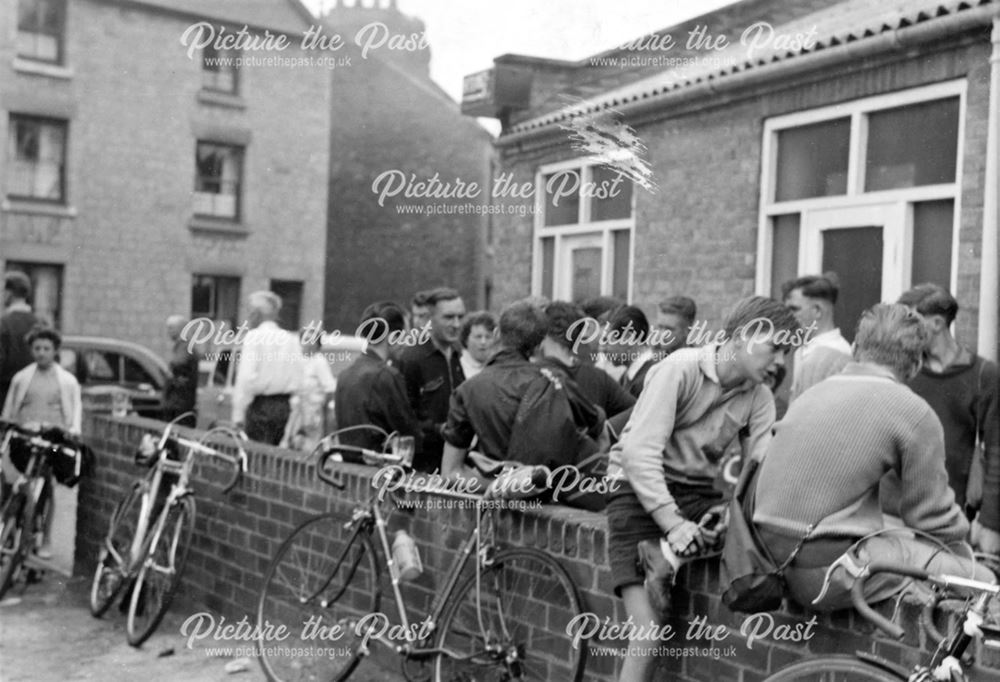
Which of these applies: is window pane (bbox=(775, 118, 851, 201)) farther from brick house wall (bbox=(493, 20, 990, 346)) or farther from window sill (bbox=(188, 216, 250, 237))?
window sill (bbox=(188, 216, 250, 237))

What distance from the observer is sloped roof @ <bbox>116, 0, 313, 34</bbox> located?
25.5 m

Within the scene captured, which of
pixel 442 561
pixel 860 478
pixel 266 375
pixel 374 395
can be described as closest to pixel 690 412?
pixel 860 478

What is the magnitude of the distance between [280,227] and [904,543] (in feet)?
80.7

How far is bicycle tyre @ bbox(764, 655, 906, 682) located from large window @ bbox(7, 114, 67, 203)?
2337 centimetres

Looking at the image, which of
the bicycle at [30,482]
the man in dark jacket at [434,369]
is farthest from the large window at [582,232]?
the bicycle at [30,482]

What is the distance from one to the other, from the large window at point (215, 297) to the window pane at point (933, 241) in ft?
64.4

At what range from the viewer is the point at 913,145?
26.9 ft

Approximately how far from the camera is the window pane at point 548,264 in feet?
40.0

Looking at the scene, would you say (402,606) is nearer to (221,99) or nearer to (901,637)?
(901,637)

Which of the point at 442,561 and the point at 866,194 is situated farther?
the point at 866,194

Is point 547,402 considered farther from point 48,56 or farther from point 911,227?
point 48,56

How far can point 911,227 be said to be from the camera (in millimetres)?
8219

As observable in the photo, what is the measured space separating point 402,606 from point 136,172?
2137cm

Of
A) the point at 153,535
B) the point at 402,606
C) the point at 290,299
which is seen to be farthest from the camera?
the point at 290,299
